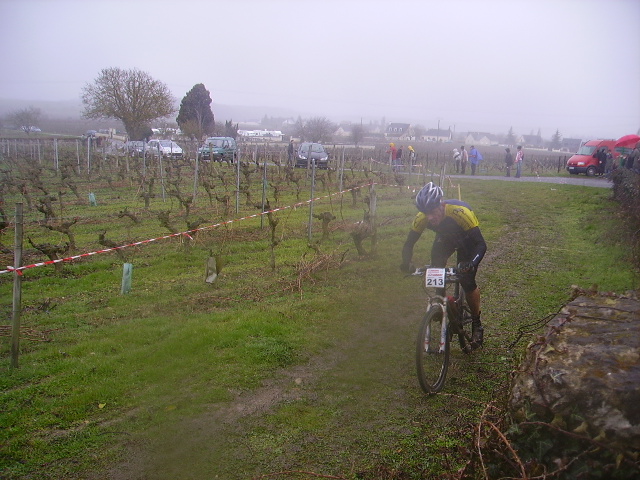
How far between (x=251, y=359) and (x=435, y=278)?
7.34ft

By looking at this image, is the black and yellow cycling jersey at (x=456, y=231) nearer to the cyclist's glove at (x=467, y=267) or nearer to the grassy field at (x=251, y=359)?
the cyclist's glove at (x=467, y=267)

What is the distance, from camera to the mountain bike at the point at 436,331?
4.86 m

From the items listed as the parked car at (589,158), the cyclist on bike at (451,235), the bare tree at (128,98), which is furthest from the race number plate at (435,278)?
the bare tree at (128,98)

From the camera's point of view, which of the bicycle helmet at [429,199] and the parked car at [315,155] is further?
the parked car at [315,155]

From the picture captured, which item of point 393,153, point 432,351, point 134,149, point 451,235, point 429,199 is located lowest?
point 432,351

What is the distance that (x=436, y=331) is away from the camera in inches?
204

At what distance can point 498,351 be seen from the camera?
6.11 m

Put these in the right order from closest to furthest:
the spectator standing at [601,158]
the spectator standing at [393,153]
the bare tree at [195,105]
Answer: the spectator standing at [393,153] < the spectator standing at [601,158] < the bare tree at [195,105]

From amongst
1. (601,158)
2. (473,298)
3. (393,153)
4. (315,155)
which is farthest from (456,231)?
(601,158)

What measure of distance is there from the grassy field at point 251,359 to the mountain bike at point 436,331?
0.22 meters

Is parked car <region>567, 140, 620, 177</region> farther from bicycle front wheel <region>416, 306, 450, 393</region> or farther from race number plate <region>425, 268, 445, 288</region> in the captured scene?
race number plate <region>425, 268, 445, 288</region>

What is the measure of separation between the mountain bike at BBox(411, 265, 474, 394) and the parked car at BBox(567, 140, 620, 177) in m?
30.4

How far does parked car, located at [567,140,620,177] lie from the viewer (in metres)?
31.8

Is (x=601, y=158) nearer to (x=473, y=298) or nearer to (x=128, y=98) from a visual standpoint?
(x=473, y=298)
